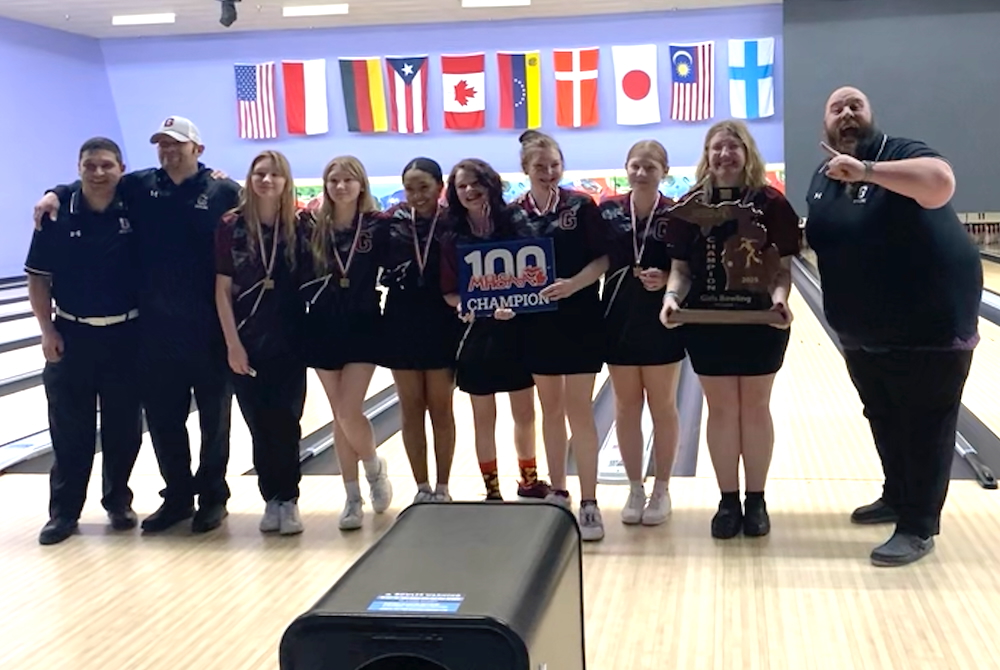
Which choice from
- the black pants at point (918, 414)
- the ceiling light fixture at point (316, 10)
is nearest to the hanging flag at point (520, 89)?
the ceiling light fixture at point (316, 10)

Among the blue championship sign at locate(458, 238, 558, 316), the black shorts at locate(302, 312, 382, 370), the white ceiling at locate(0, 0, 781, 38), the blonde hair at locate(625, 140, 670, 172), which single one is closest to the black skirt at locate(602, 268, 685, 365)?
the blue championship sign at locate(458, 238, 558, 316)

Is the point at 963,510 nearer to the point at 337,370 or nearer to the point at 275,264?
the point at 337,370

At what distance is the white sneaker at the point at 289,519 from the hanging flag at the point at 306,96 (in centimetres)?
1000

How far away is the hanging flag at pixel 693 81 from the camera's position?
12008 millimetres

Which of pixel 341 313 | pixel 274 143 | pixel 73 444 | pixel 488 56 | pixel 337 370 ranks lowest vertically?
pixel 73 444

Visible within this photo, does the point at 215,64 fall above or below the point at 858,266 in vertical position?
above

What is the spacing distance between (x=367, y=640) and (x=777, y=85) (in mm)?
11925

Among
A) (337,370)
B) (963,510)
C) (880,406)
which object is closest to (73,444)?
A: (337,370)

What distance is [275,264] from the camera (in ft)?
11.3

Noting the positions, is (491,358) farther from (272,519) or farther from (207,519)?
(207,519)

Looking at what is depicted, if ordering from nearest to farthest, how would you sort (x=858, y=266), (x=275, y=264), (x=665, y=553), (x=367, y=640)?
(x=367, y=640) < (x=858, y=266) < (x=665, y=553) < (x=275, y=264)

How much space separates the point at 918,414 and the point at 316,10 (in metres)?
10.4

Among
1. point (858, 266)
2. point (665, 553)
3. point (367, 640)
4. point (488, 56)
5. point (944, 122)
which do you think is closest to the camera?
point (367, 640)

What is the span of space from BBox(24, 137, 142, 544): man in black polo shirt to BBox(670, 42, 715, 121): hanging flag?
9559 mm
